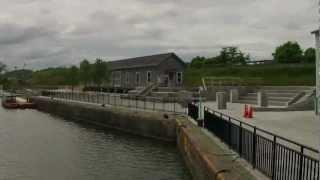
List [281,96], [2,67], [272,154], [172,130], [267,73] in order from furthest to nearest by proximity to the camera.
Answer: [2,67] < [267,73] < [281,96] < [172,130] < [272,154]

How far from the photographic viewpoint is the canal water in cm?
2142

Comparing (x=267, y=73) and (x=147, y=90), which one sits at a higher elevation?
(x=267, y=73)

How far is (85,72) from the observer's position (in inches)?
3474

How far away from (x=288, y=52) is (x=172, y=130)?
69881 millimetres

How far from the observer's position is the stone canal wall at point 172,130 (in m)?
13.4

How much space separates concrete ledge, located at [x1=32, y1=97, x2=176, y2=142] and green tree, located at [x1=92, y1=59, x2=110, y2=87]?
69.5 ft

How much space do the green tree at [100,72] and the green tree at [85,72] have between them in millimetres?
3663

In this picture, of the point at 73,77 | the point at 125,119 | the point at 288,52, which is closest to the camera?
the point at 125,119

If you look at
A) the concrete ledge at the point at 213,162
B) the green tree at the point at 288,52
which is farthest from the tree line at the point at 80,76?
the concrete ledge at the point at 213,162

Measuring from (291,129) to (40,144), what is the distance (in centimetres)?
1644

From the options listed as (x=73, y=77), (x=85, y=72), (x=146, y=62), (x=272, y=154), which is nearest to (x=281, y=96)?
(x=146, y=62)

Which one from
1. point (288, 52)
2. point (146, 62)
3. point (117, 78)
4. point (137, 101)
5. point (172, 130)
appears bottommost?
point (172, 130)

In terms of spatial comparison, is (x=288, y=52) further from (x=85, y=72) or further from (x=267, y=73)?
(x=85, y=72)

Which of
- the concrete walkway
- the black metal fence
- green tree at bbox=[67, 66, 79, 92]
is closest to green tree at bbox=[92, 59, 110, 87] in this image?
green tree at bbox=[67, 66, 79, 92]
